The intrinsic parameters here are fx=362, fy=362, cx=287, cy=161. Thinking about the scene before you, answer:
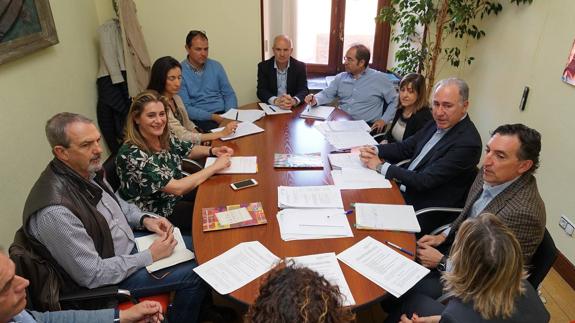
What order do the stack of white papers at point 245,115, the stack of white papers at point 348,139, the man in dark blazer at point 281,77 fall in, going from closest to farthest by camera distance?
the stack of white papers at point 348,139 → the stack of white papers at point 245,115 → the man in dark blazer at point 281,77

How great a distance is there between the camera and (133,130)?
1940 mm

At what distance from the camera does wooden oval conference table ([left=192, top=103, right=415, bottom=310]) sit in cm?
130

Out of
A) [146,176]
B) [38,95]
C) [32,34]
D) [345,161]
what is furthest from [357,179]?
[32,34]

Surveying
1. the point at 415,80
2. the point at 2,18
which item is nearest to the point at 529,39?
the point at 415,80

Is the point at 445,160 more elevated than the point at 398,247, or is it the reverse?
the point at 445,160

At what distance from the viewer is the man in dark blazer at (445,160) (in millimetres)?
1935

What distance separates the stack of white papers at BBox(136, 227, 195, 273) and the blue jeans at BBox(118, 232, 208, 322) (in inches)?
1.2

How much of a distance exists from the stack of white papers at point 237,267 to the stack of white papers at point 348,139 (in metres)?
1.18

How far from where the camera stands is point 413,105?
8.80 feet

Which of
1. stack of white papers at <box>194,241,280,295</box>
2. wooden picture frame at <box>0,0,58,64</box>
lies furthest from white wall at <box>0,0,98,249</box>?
stack of white papers at <box>194,241,280,295</box>

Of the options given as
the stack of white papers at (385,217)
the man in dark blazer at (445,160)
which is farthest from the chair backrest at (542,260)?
the man in dark blazer at (445,160)

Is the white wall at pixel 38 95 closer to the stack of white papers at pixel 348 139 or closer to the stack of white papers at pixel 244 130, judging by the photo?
the stack of white papers at pixel 244 130

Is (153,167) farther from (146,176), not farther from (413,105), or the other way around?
(413,105)

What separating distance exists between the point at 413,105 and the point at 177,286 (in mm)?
2039
